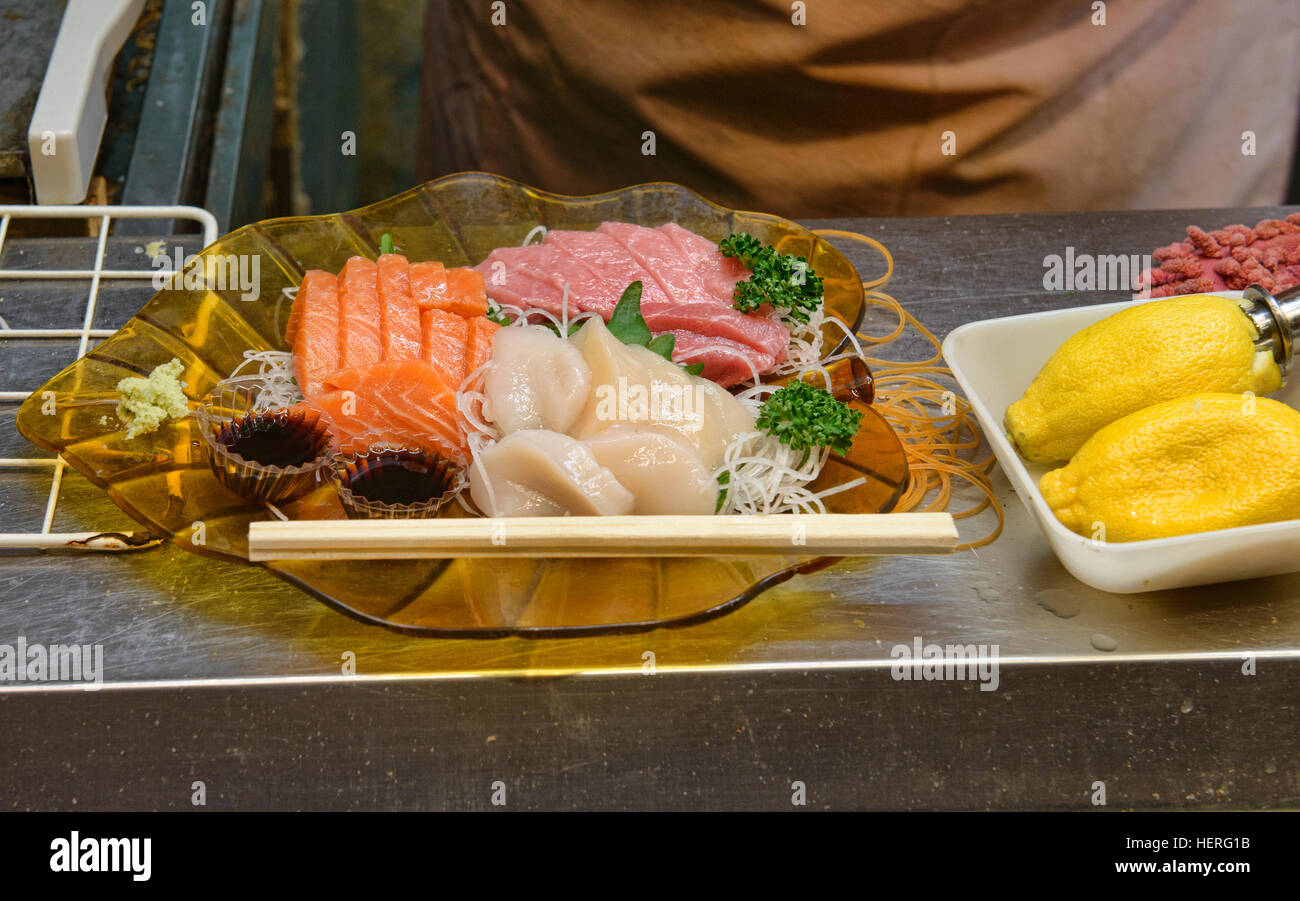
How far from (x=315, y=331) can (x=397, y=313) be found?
0.12 metres

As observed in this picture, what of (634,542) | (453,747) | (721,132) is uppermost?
(721,132)

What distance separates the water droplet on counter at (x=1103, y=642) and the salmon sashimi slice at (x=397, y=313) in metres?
0.97

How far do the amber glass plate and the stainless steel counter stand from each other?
94 millimetres

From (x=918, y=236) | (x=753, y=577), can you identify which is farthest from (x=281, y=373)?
(x=918, y=236)

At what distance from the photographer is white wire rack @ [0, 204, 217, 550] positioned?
4.40 feet

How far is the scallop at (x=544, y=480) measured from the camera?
1.28m

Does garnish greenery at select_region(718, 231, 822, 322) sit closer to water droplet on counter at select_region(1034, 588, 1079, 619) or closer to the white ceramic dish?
the white ceramic dish

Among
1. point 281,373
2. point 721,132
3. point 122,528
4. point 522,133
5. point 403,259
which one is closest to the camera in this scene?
point 122,528

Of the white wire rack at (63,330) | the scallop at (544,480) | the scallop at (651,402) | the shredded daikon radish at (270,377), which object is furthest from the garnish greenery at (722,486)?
the white wire rack at (63,330)

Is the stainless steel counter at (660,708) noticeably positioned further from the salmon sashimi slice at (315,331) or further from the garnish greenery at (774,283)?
the garnish greenery at (774,283)

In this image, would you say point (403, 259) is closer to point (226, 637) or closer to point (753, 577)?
point (226, 637)

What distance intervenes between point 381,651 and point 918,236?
1.40 meters

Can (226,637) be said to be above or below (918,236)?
below

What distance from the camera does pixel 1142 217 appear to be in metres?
2.17
